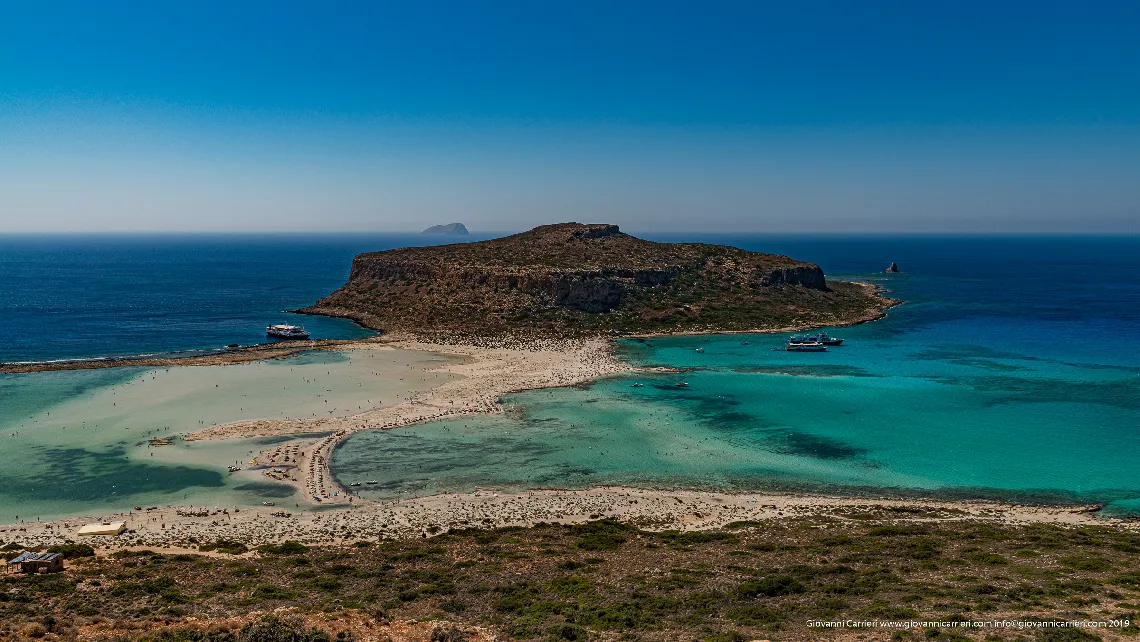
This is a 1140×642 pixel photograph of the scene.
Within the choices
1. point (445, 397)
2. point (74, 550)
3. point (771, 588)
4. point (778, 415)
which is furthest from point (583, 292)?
point (771, 588)

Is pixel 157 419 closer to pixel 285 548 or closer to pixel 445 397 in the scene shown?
pixel 445 397

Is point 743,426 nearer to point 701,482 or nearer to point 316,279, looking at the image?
point 701,482

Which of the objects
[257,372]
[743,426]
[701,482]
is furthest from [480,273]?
[701,482]

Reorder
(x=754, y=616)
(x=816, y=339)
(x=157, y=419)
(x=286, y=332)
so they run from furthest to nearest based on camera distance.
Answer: (x=286, y=332), (x=816, y=339), (x=157, y=419), (x=754, y=616)

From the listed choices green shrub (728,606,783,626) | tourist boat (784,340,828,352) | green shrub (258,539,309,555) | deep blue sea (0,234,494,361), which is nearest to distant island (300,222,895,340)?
deep blue sea (0,234,494,361)

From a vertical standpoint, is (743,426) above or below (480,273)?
below
